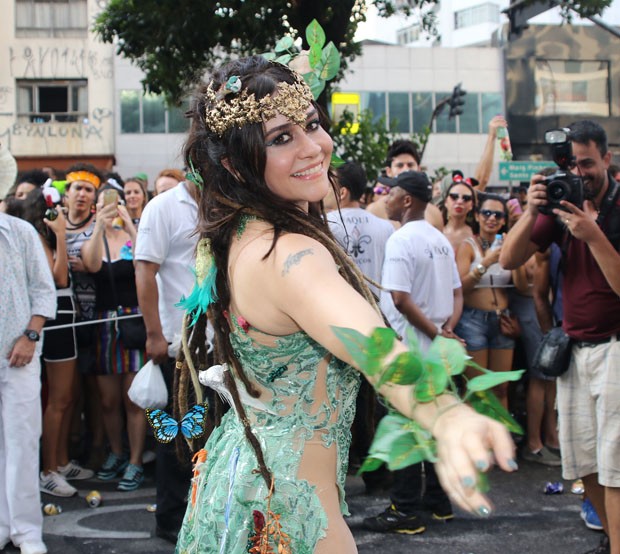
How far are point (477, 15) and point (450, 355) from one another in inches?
2137

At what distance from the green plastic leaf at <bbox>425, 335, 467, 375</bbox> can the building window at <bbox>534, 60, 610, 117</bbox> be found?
29033 millimetres

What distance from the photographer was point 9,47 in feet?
80.9

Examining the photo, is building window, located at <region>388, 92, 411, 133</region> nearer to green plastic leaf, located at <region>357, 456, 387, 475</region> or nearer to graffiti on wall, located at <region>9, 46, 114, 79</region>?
graffiti on wall, located at <region>9, 46, 114, 79</region>

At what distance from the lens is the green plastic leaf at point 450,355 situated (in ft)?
4.64

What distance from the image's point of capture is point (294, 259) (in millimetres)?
1707

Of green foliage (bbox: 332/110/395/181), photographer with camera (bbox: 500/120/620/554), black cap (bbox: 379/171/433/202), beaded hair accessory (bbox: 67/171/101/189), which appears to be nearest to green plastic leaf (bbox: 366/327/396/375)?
photographer with camera (bbox: 500/120/620/554)

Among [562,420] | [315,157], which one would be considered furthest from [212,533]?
[562,420]

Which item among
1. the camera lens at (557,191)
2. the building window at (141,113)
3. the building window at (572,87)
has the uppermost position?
the building window at (572,87)

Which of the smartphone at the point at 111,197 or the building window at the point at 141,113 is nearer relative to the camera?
the smartphone at the point at 111,197

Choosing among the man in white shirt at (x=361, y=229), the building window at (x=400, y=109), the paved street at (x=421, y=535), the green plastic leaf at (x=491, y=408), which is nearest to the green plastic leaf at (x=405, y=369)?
the green plastic leaf at (x=491, y=408)

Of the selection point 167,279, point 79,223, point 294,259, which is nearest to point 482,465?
point 294,259

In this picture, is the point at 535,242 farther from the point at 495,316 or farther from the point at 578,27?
the point at 578,27

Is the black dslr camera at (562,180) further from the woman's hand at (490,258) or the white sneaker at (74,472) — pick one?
the white sneaker at (74,472)

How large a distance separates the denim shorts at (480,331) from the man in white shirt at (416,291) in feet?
3.61
